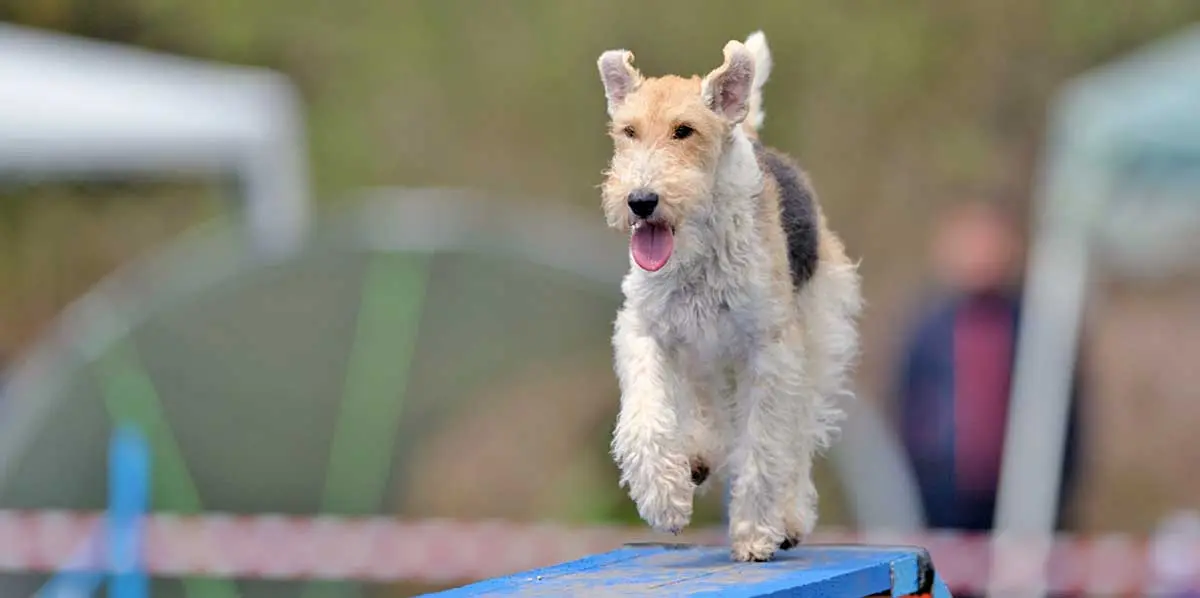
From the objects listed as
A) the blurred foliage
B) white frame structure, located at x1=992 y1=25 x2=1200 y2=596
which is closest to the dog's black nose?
white frame structure, located at x1=992 y1=25 x2=1200 y2=596

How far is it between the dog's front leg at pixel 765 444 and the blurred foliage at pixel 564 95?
17.9 feet

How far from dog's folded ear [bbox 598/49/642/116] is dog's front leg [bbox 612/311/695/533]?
1.54ft

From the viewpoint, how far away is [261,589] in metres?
8.54

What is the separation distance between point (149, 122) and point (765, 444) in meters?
6.15

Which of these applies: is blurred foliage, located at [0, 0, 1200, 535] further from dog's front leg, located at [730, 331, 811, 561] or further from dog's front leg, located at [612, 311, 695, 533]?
dog's front leg, located at [612, 311, 695, 533]

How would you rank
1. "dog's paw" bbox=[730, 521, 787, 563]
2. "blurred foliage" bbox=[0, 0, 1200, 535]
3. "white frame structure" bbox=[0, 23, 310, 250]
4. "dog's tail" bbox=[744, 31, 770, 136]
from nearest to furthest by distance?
"dog's paw" bbox=[730, 521, 787, 563] → "dog's tail" bbox=[744, 31, 770, 136] → "white frame structure" bbox=[0, 23, 310, 250] → "blurred foliage" bbox=[0, 0, 1200, 535]

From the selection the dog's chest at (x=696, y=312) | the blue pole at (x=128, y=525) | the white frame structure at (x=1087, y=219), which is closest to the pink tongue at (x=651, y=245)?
the dog's chest at (x=696, y=312)

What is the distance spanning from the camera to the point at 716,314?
377cm

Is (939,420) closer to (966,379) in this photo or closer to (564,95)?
(966,379)

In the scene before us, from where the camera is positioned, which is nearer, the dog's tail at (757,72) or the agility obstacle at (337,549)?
the dog's tail at (757,72)

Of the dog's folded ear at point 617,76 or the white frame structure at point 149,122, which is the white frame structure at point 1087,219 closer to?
the white frame structure at point 149,122

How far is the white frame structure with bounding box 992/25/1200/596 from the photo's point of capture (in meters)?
8.07

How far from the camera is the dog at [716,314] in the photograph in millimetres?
3521

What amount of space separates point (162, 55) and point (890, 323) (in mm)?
3971
